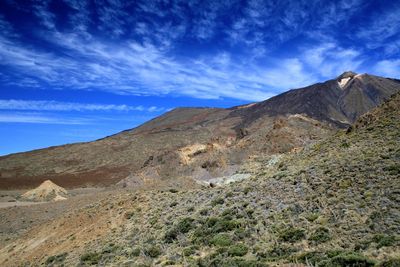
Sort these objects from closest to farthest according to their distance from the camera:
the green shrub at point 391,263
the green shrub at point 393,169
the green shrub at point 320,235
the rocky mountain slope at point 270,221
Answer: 1. the green shrub at point 391,263
2. the rocky mountain slope at point 270,221
3. the green shrub at point 320,235
4. the green shrub at point 393,169

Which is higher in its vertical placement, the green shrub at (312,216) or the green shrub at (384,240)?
the green shrub at (312,216)

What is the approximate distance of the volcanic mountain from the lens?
5138 cm

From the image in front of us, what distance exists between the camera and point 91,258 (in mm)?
19609

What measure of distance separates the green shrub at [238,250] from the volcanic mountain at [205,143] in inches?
786

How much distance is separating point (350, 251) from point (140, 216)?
14.3 metres

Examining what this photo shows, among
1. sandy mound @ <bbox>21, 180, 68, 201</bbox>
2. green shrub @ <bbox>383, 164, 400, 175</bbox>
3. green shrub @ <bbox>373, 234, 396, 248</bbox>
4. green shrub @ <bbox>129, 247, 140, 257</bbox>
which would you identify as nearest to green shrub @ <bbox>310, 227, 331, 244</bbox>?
green shrub @ <bbox>373, 234, 396, 248</bbox>

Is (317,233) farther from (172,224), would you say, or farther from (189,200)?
(189,200)

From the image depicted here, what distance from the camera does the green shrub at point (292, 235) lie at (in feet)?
49.2

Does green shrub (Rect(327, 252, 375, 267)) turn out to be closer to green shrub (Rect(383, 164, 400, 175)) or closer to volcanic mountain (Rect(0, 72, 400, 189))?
green shrub (Rect(383, 164, 400, 175))

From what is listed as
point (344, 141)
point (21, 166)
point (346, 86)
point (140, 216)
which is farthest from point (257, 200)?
point (346, 86)

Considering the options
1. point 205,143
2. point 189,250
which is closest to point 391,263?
point 189,250

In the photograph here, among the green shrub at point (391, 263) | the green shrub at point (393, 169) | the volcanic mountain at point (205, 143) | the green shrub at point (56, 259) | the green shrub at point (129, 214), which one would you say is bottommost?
the green shrub at point (56, 259)

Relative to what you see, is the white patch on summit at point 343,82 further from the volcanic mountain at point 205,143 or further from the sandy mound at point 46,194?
the sandy mound at point 46,194

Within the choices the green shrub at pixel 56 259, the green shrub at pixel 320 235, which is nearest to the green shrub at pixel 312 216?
the green shrub at pixel 320 235
